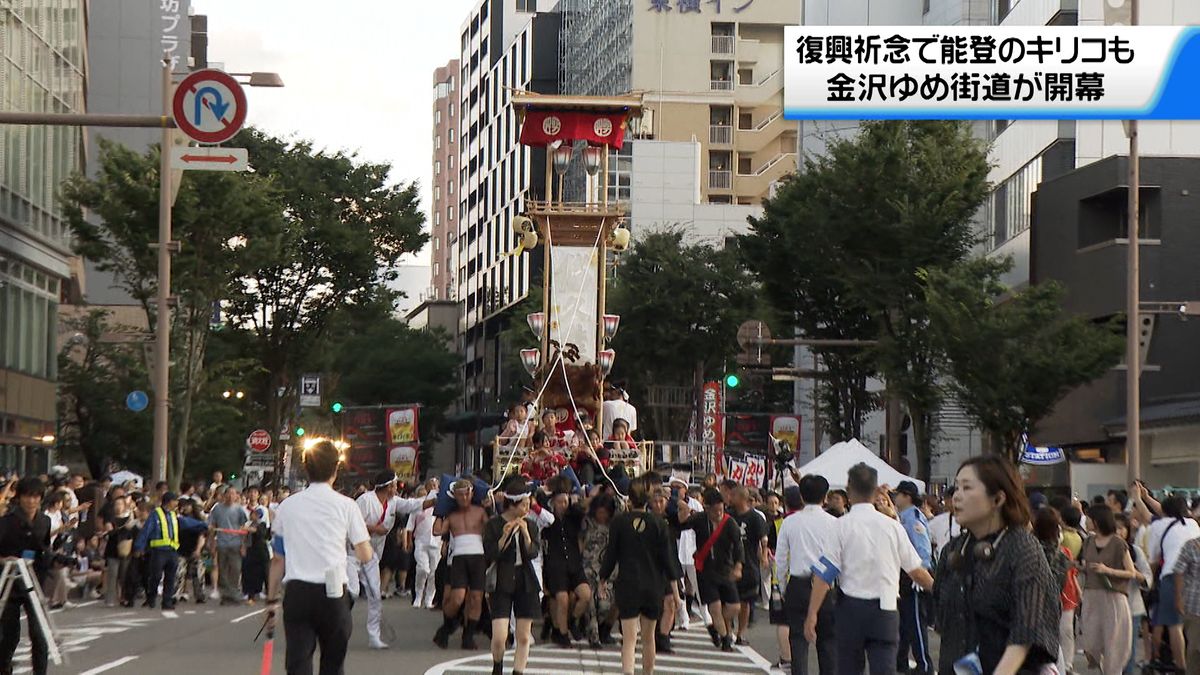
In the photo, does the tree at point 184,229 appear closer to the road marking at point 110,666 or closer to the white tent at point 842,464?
the white tent at point 842,464

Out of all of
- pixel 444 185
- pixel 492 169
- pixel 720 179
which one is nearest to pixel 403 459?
pixel 720 179

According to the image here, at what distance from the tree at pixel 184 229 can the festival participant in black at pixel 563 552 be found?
19.5 meters

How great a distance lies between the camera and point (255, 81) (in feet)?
82.1

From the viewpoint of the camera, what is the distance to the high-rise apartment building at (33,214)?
39.8 metres

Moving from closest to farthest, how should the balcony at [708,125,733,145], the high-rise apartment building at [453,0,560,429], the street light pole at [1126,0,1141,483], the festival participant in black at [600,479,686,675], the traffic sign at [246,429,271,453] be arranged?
1. the festival participant in black at [600,479,686,675]
2. the street light pole at [1126,0,1141,483]
3. the traffic sign at [246,429,271,453]
4. the balcony at [708,125,733,145]
5. the high-rise apartment building at [453,0,560,429]

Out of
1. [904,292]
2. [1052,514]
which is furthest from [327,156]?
[1052,514]

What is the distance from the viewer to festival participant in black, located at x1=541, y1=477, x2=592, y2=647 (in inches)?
692

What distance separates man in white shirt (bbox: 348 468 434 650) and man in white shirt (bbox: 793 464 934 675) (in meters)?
4.68

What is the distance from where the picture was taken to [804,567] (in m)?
13.6

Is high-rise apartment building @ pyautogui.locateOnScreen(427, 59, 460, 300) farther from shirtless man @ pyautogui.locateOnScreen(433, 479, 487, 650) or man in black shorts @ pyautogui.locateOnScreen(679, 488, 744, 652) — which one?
shirtless man @ pyautogui.locateOnScreen(433, 479, 487, 650)

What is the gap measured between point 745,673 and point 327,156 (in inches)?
1544

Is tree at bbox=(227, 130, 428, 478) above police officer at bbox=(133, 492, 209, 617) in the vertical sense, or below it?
above

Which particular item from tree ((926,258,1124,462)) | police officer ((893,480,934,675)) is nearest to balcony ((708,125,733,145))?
tree ((926,258,1124,462))

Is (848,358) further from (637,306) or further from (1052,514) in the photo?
(1052,514)
